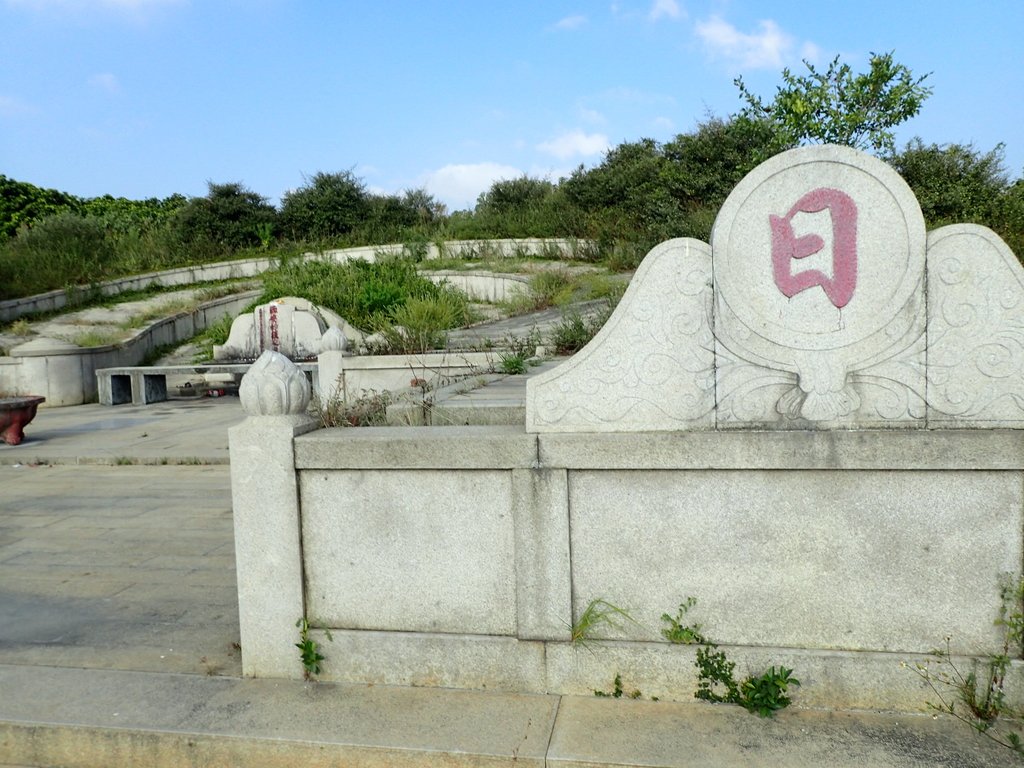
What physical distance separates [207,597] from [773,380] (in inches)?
136

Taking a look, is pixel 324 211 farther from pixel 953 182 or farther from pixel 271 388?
pixel 271 388

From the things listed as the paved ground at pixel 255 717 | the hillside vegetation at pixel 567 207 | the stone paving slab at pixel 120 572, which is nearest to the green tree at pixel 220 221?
the hillside vegetation at pixel 567 207

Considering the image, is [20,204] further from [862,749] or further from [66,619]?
[862,749]

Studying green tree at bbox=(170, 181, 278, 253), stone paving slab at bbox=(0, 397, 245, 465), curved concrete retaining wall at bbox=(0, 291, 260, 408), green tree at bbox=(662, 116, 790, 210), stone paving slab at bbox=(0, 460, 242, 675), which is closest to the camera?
stone paving slab at bbox=(0, 460, 242, 675)

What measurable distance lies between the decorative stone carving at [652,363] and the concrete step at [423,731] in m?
1.11

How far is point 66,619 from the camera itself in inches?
173

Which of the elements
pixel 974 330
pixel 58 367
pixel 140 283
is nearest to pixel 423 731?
pixel 974 330

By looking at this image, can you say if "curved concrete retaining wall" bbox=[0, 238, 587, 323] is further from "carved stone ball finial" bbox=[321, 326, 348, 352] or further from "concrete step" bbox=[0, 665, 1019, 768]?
"concrete step" bbox=[0, 665, 1019, 768]

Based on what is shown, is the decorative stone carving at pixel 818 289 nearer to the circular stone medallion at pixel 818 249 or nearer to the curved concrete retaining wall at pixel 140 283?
the circular stone medallion at pixel 818 249

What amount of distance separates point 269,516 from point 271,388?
0.55 metres

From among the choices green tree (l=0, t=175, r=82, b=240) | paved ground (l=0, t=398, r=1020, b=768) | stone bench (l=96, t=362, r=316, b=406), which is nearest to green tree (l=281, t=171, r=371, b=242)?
green tree (l=0, t=175, r=82, b=240)

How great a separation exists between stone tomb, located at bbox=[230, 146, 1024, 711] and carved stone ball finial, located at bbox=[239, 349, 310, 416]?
1.0 inches

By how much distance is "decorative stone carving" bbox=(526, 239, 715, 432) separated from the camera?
3.13 m

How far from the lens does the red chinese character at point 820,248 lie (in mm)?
2998
